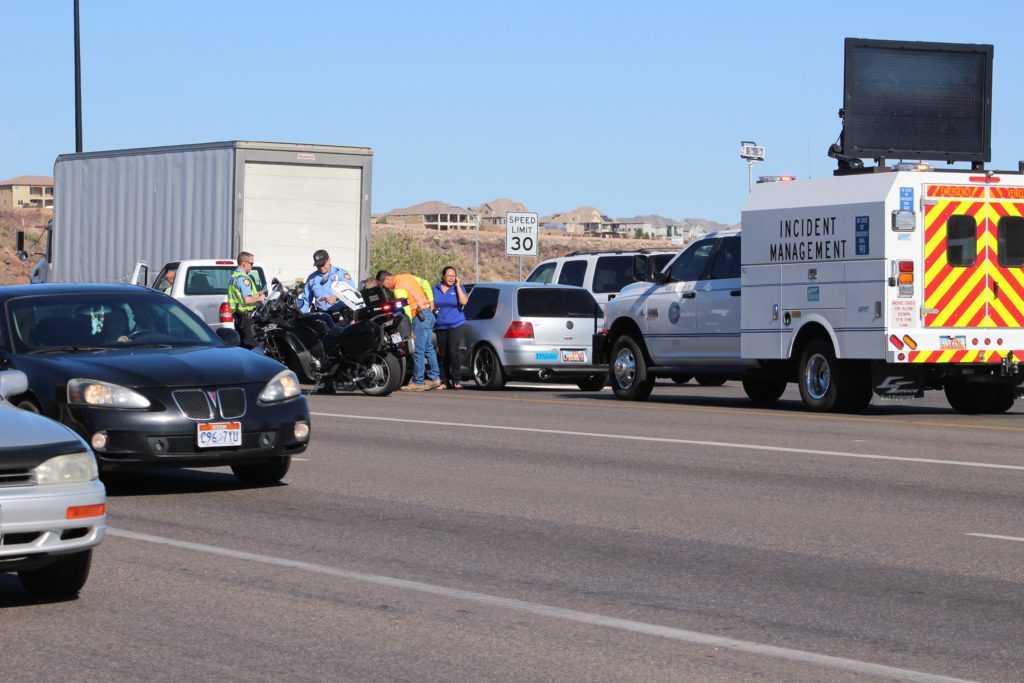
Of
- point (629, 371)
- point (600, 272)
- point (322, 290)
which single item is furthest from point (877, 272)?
point (600, 272)

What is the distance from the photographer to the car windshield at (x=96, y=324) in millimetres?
12642

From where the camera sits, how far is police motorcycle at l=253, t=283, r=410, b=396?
891 inches

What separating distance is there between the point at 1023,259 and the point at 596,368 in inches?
295

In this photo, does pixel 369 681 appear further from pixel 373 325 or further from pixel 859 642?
pixel 373 325

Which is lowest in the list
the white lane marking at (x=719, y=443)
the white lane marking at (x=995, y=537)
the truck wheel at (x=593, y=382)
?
the white lane marking at (x=995, y=537)

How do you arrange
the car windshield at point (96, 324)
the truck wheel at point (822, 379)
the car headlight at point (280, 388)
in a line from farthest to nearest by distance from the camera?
1. the truck wheel at point (822, 379)
2. the car windshield at point (96, 324)
3. the car headlight at point (280, 388)

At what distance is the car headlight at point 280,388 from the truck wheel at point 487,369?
13.2 metres

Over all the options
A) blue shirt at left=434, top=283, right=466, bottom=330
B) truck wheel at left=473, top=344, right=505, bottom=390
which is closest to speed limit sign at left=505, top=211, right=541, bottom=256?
truck wheel at left=473, top=344, right=505, bottom=390

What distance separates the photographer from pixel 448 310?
26.1 meters

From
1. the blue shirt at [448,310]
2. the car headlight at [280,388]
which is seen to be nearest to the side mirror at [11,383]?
the car headlight at [280,388]

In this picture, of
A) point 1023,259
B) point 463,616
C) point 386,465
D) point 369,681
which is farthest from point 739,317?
point 369,681

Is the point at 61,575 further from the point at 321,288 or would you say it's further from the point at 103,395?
the point at 321,288

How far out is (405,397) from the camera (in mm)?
23609

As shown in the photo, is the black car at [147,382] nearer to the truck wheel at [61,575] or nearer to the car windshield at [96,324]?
the car windshield at [96,324]
